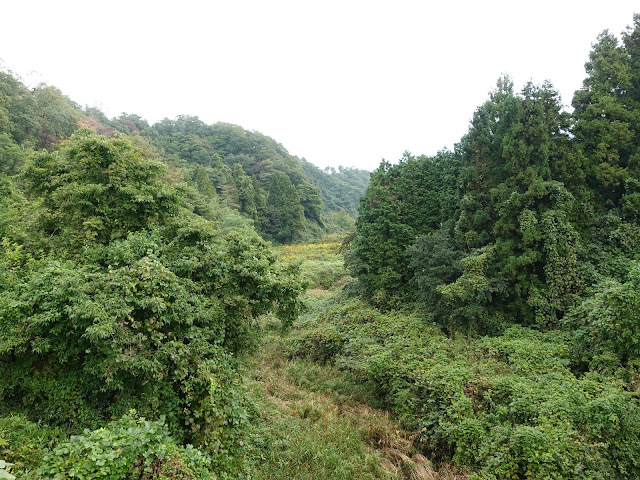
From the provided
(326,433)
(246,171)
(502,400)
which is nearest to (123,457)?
(326,433)

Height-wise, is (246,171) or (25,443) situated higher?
(246,171)

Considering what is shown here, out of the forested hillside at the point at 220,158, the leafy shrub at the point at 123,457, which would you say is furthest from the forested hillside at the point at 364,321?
the forested hillside at the point at 220,158

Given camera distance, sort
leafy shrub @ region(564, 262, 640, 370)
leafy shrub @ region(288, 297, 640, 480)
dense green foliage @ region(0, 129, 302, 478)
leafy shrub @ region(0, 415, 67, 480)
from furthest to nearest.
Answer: leafy shrub @ region(564, 262, 640, 370) < leafy shrub @ region(288, 297, 640, 480) < dense green foliage @ region(0, 129, 302, 478) < leafy shrub @ region(0, 415, 67, 480)

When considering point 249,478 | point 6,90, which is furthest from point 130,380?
point 6,90

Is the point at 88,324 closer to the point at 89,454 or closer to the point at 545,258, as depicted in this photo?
the point at 89,454

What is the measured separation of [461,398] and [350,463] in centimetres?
287

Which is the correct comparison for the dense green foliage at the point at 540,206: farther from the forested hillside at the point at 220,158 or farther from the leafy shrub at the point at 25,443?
the forested hillside at the point at 220,158

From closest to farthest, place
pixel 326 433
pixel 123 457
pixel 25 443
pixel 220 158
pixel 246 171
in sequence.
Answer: pixel 123 457, pixel 25 443, pixel 326 433, pixel 220 158, pixel 246 171

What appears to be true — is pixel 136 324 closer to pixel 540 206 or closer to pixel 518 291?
pixel 518 291

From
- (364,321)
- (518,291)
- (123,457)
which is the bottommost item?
(364,321)

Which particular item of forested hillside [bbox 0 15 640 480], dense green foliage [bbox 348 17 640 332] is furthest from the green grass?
dense green foliage [bbox 348 17 640 332]

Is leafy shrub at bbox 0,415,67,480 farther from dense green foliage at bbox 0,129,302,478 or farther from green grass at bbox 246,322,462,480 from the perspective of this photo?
green grass at bbox 246,322,462,480

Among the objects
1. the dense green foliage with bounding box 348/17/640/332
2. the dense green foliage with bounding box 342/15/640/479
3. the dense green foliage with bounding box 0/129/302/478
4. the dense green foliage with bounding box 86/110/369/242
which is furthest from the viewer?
the dense green foliage with bounding box 86/110/369/242

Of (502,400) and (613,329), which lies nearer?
(502,400)
